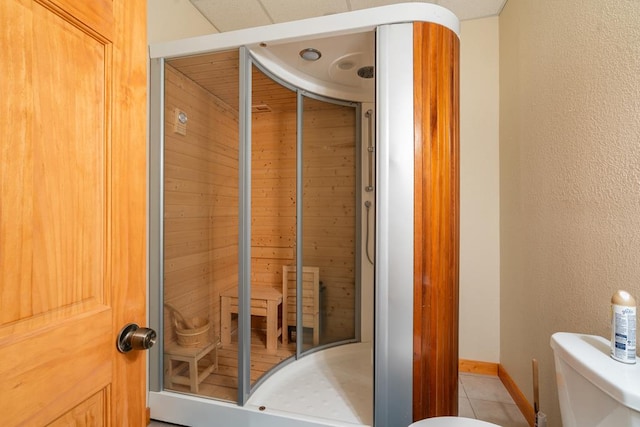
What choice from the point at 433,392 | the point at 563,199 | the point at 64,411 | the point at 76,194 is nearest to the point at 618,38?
the point at 563,199

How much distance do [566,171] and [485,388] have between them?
1.60 m

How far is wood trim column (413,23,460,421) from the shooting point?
4.71 feet

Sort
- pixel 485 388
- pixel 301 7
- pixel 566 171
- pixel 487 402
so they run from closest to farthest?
pixel 566 171 → pixel 487 402 → pixel 485 388 → pixel 301 7

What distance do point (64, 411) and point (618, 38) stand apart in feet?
6.35

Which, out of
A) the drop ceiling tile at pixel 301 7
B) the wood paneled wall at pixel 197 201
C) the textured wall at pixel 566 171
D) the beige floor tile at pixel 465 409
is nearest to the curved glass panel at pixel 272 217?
the wood paneled wall at pixel 197 201

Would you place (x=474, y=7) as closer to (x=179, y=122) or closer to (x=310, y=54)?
(x=310, y=54)

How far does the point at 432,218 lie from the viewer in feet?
4.77

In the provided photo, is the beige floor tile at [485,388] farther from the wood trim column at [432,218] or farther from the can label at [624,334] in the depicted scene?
the can label at [624,334]

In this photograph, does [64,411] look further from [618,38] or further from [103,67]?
[618,38]

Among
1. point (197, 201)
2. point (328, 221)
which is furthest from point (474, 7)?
point (197, 201)

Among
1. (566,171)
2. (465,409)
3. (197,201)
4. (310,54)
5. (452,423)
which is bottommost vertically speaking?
(465,409)

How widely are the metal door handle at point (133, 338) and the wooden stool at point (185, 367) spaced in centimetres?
126

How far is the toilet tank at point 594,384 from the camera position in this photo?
2.49 ft

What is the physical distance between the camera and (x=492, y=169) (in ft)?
7.34
